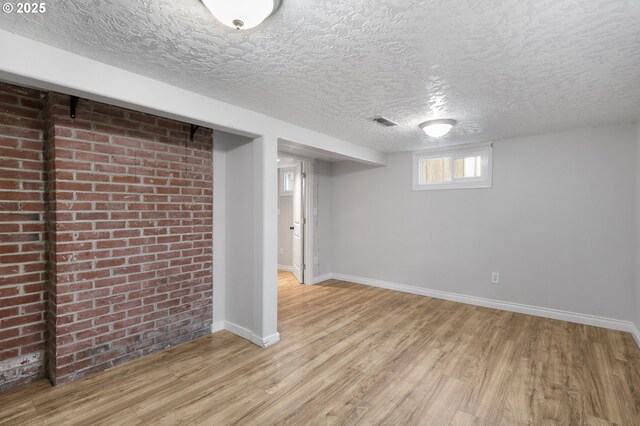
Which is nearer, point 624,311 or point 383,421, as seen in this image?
point 383,421

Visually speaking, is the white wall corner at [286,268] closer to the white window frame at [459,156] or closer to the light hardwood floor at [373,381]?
the light hardwood floor at [373,381]

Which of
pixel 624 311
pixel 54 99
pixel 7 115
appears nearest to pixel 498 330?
pixel 624 311

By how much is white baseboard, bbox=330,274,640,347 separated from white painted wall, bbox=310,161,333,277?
0.69 meters

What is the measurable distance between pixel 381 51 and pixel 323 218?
373 cm

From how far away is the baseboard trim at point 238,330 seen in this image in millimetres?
2943

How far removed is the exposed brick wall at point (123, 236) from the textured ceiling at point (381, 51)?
720mm

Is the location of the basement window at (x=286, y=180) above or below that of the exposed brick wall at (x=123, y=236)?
above

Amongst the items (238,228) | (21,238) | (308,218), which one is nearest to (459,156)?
(308,218)

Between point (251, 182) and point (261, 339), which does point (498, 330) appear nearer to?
point (261, 339)

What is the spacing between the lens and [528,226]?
365cm

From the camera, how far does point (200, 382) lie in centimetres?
221

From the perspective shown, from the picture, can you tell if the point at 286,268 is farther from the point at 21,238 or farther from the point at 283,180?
the point at 21,238

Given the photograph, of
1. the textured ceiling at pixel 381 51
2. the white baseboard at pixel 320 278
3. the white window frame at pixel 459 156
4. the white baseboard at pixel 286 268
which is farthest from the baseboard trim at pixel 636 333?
the white baseboard at pixel 286 268

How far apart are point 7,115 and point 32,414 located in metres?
1.92
